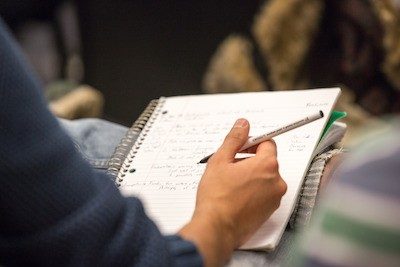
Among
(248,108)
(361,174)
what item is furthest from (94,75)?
(361,174)

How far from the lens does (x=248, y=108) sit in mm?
869

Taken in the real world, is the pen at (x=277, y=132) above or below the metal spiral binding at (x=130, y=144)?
above

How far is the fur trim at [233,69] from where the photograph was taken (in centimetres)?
170

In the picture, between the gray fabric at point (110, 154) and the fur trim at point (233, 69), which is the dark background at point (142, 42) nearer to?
the fur trim at point (233, 69)

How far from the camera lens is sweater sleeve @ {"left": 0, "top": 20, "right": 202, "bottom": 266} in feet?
1.71

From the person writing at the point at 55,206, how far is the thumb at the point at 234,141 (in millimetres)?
120

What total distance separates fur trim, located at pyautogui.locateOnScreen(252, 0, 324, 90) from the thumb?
891mm

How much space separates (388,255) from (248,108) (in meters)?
0.56

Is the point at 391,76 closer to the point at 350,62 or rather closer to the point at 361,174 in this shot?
the point at 350,62

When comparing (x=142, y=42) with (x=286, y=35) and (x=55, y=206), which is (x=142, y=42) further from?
(x=55, y=206)

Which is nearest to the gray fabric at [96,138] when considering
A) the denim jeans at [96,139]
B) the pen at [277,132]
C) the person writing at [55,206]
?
the denim jeans at [96,139]

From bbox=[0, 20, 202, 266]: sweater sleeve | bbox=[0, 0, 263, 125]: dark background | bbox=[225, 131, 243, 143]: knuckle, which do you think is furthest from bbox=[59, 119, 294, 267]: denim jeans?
bbox=[0, 0, 263, 125]: dark background

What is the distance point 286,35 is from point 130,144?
829mm

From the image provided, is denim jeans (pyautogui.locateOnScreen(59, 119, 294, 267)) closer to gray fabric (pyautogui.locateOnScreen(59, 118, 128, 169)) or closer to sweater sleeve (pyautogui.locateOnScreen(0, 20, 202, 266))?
gray fabric (pyautogui.locateOnScreen(59, 118, 128, 169))
